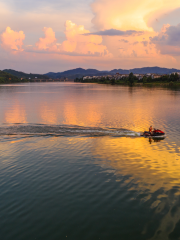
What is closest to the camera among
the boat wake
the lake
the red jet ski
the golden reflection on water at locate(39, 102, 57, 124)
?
the lake

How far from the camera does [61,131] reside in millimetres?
42812

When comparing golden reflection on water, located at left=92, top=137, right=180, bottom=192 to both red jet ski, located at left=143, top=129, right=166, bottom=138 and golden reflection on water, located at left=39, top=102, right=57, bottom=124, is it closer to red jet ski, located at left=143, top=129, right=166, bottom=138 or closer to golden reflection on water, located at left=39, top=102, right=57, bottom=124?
red jet ski, located at left=143, top=129, right=166, bottom=138

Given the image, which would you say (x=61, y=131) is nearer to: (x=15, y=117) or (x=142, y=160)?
(x=142, y=160)

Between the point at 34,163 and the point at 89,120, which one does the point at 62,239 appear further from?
the point at 89,120

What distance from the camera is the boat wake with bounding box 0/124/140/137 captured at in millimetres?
40750

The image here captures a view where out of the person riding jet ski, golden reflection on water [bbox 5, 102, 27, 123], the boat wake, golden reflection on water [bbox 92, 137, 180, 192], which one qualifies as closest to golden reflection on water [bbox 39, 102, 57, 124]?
golden reflection on water [bbox 5, 102, 27, 123]

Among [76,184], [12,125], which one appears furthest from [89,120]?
[76,184]

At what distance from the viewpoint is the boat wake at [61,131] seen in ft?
134

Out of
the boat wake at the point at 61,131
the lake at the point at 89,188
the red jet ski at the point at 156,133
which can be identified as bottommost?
the lake at the point at 89,188

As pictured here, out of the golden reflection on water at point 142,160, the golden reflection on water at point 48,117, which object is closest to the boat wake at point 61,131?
the golden reflection on water at point 142,160

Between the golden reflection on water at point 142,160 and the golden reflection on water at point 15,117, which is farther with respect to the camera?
the golden reflection on water at point 15,117

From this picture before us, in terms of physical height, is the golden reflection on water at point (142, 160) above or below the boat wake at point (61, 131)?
below

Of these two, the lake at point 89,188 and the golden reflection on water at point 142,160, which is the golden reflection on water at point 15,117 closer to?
the lake at point 89,188

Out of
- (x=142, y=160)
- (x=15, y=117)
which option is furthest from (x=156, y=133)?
(x=15, y=117)
